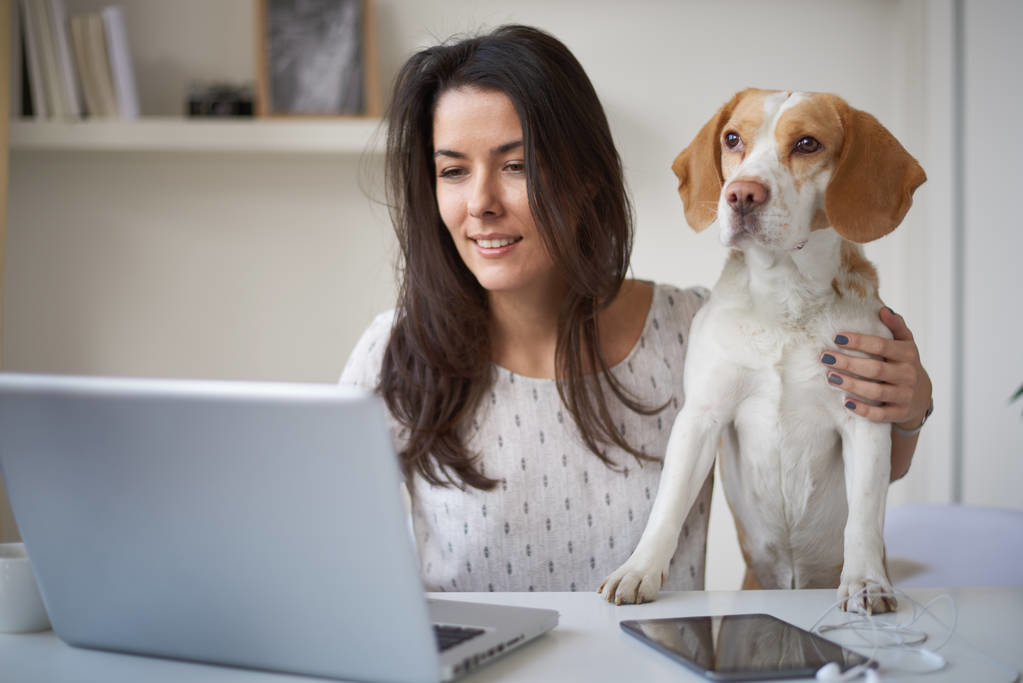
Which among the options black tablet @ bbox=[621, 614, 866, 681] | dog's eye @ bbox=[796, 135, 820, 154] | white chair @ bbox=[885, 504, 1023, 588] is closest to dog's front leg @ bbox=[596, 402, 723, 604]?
black tablet @ bbox=[621, 614, 866, 681]

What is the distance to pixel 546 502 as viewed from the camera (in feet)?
4.57

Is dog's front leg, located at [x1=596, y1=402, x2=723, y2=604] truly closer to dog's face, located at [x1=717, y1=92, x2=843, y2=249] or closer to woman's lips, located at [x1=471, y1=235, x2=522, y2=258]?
dog's face, located at [x1=717, y1=92, x2=843, y2=249]

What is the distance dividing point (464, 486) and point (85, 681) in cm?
74

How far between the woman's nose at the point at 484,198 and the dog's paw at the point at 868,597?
69 centimetres

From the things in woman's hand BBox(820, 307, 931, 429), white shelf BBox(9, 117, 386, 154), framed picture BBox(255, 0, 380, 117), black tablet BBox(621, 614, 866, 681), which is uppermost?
framed picture BBox(255, 0, 380, 117)

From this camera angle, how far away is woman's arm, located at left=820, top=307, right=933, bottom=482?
1059mm

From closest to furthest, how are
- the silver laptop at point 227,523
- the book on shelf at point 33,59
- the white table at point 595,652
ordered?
the silver laptop at point 227,523, the white table at point 595,652, the book on shelf at point 33,59

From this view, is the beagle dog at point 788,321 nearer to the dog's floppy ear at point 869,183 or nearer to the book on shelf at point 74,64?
the dog's floppy ear at point 869,183

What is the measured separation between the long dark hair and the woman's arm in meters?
0.39

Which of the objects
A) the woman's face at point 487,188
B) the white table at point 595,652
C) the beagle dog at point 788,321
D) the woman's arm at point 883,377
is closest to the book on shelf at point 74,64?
the woman's face at point 487,188

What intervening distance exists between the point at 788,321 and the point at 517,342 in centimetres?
49

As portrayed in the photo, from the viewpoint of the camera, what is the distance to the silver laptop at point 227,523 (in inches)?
22.9

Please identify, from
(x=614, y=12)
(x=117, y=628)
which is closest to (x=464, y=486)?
(x=117, y=628)

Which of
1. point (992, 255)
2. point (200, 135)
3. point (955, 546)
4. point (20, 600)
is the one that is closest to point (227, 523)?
point (20, 600)
